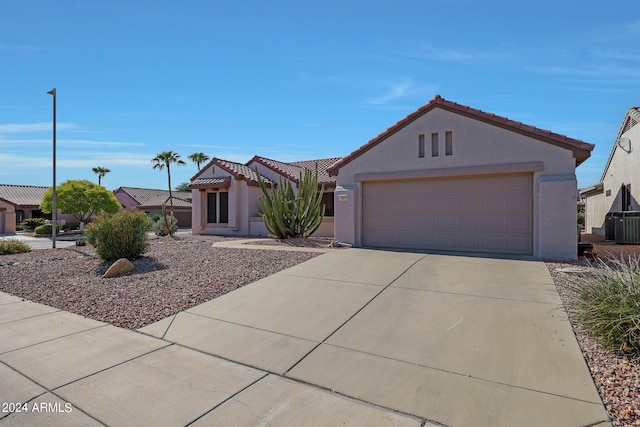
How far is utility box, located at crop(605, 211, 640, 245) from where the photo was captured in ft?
45.9

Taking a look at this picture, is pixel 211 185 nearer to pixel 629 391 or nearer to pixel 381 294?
pixel 381 294

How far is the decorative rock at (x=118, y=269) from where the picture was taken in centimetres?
938

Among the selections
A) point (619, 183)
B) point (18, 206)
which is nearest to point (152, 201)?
point (18, 206)

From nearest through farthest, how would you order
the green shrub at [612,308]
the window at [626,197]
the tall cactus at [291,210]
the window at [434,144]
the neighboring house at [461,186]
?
the green shrub at [612,308] < the neighboring house at [461,186] < the window at [434,144] < the tall cactus at [291,210] < the window at [626,197]

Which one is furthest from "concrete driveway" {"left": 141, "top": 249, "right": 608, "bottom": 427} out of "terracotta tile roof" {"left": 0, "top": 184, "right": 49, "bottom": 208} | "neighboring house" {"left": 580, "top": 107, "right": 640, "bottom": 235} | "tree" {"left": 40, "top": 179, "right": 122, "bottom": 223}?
"terracotta tile roof" {"left": 0, "top": 184, "right": 49, "bottom": 208}

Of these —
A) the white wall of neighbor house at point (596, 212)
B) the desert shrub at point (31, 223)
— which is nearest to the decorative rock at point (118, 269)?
the white wall of neighbor house at point (596, 212)

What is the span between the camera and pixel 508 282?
24.3ft

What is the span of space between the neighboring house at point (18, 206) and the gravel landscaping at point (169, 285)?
95.1 feet

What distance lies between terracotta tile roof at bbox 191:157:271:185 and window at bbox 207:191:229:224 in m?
1.43

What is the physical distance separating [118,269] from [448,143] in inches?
406

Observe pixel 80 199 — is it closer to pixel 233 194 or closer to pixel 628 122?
pixel 233 194

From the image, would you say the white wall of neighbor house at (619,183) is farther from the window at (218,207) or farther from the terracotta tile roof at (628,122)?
the window at (218,207)

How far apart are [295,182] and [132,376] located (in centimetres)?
1783

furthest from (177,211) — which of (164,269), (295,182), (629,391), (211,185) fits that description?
(629,391)
